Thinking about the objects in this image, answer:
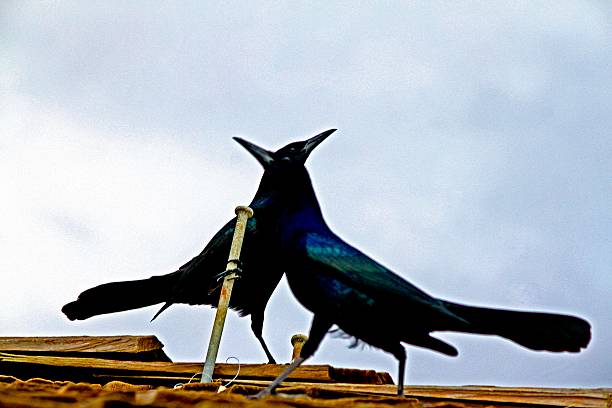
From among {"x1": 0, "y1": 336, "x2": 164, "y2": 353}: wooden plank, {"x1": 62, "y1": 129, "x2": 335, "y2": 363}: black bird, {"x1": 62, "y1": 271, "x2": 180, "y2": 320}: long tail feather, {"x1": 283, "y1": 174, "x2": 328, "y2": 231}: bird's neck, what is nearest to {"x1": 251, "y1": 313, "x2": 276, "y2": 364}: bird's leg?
{"x1": 62, "y1": 129, "x2": 335, "y2": 363}: black bird

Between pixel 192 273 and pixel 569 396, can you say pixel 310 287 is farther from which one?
pixel 192 273

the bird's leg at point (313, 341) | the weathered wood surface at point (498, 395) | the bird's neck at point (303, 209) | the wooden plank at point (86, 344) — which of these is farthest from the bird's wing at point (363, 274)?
the wooden plank at point (86, 344)

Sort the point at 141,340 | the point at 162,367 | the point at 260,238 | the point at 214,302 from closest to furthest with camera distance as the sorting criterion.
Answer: the point at 162,367 → the point at 141,340 → the point at 260,238 → the point at 214,302

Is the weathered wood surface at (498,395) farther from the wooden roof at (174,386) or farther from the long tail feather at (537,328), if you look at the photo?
the long tail feather at (537,328)

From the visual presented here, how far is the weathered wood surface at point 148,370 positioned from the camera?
4.05 meters

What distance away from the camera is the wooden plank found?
4.86 m

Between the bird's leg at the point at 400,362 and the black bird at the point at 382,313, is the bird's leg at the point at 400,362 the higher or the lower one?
the lower one

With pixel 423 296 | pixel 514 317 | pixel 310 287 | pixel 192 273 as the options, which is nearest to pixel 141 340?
pixel 192 273

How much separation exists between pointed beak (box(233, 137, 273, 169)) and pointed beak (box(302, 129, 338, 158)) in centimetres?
47

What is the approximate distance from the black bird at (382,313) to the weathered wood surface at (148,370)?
69 cm

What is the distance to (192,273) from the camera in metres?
5.70

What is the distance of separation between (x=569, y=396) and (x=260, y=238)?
2.72 meters

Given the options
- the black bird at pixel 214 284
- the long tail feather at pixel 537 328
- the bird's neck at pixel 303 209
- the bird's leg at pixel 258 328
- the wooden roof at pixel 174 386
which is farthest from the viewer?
the bird's leg at pixel 258 328

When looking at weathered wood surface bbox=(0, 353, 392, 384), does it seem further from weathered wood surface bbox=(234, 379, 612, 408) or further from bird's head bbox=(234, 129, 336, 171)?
bird's head bbox=(234, 129, 336, 171)
